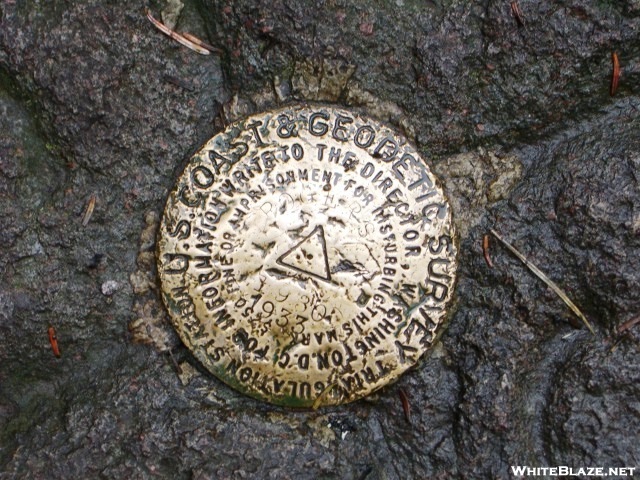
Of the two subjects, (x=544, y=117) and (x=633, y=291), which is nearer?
(x=633, y=291)

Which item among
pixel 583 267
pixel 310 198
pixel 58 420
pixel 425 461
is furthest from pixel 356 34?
pixel 58 420

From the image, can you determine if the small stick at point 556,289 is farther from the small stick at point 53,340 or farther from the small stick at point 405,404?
the small stick at point 53,340

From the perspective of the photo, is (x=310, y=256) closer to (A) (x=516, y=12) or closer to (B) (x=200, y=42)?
(B) (x=200, y=42)

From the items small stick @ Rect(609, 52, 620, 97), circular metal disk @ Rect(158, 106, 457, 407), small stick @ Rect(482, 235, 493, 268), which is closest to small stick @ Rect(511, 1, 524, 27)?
small stick @ Rect(609, 52, 620, 97)

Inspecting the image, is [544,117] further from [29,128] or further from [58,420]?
[58,420]

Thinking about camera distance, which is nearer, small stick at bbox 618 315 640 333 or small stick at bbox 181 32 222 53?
small stick at bbox 618 315 640 333

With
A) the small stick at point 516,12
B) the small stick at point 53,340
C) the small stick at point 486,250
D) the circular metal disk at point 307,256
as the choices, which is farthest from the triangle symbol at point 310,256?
the small stick at point 516,12

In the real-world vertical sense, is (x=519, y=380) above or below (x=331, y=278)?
below

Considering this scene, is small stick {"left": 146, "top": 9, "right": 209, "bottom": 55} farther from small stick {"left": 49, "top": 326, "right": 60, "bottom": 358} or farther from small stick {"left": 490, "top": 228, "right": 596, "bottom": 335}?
small stick {"left": 490, "top": 228, "right": 596, "bottom": 335}
